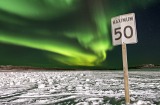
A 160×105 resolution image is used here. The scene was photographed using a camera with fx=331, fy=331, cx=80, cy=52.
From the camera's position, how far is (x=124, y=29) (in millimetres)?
7516

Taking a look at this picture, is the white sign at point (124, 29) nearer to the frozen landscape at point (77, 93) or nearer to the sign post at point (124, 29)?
the sign post at point (124, 29)

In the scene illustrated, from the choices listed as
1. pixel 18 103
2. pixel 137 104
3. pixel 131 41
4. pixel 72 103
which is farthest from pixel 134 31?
pixel 18 103

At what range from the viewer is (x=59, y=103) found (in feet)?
30.9

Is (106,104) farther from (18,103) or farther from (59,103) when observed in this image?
(18,103)

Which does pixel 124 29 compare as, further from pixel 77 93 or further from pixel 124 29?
pixel 77 93

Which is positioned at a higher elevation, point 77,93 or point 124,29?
point 124,29

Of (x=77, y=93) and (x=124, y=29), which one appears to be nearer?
(x=124, y=29)

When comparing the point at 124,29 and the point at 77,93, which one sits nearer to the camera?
the point at 124,29

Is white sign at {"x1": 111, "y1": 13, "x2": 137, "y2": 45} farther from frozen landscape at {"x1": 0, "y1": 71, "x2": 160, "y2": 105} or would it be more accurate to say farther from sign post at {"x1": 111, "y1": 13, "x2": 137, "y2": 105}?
frozen landscape at {"x1": 0, "y1": 71, "x2": 160, "y2": 105}

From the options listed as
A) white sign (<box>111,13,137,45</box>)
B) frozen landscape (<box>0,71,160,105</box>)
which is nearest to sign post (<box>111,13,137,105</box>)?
white sign (<box>111,13,137,45</box>)

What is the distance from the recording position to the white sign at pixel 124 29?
739cm

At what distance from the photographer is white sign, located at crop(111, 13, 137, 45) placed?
739cm

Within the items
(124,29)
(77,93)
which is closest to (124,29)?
(124,29)

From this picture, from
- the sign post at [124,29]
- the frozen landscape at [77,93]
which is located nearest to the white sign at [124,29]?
the sign post at [124,29]
